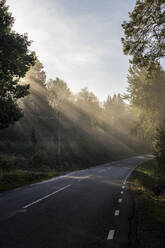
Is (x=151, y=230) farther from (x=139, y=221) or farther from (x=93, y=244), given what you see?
(x=93, y=244)

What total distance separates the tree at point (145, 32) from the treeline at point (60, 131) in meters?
20.3

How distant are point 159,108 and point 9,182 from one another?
58.2 ft

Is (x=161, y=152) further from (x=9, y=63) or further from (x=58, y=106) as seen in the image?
(x=58, y=106)

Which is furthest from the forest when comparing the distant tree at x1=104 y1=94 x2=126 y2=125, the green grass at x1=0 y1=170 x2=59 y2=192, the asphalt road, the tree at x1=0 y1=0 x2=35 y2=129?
the distant tree at x1=104 y1=94 x2=126 y2=125

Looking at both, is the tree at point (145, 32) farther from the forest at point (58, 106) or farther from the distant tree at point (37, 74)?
the distant tree at point (37, 74)

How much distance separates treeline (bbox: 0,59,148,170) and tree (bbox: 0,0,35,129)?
12.3 meters

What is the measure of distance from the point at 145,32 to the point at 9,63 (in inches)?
379

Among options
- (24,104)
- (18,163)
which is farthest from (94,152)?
(18,163)

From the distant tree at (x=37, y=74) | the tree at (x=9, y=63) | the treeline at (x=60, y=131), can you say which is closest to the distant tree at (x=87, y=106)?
→ the treeline at (x=60, y=131)

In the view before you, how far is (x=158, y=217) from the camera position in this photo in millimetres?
8352

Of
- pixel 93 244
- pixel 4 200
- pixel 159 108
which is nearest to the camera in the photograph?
pixel 93 244

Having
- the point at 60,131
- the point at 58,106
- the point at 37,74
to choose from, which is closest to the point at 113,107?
the point at 37,74

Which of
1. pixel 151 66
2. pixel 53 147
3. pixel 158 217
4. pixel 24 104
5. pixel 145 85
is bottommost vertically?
pixel 158 217

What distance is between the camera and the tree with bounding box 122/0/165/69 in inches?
404
